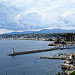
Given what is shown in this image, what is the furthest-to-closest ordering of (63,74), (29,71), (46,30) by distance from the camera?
(46,30) < (29,71) < (63,74)

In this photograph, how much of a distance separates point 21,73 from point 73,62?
19.8 ft

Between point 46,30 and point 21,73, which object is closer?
point 21,73

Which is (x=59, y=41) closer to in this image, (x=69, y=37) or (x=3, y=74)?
(x=69, y=37)

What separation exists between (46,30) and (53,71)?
184487 mm

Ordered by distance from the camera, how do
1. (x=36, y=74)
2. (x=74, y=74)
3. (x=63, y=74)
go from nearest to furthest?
(x=74, y=74), (x=63, y=74), (x=36, y=74)

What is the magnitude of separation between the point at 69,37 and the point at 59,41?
228 inches

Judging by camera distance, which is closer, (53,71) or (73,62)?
(53,71)

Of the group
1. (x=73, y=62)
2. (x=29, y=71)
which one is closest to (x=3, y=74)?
(x=29, y=71)

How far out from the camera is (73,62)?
17.3 meters

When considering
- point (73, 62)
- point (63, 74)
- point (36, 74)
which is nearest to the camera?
Answer: point (63, 74)

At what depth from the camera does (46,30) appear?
198m

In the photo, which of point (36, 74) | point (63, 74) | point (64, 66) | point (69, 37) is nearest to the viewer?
point (63, 74)

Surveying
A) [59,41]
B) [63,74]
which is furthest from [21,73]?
[59,41]

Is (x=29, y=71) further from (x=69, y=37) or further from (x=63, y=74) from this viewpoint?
(x=69, y=37)
